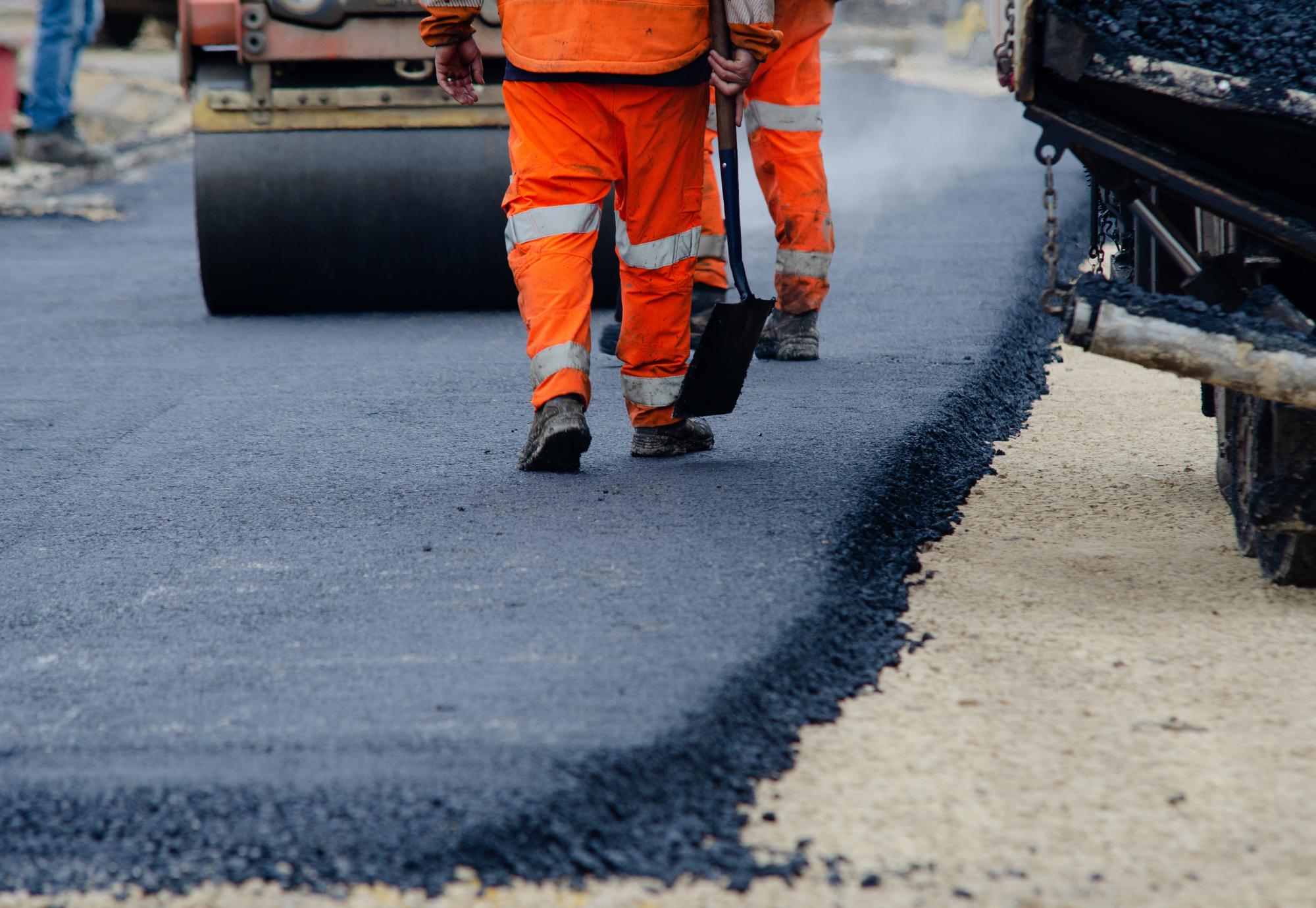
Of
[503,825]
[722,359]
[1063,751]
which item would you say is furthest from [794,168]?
[503,825]

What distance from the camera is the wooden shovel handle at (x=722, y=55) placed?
3064 mm

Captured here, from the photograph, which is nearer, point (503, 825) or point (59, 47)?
Result: point (503, 825)

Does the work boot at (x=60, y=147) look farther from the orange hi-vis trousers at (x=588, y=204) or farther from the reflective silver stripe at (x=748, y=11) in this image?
the reflective silver stripe at (x=748, y=11)

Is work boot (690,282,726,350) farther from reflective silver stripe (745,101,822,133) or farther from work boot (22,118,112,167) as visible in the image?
work boot (22,118,112,167)

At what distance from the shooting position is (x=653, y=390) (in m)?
3.25

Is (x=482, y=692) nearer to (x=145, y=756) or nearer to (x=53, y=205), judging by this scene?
(x=145, y=756)

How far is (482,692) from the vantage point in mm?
2021

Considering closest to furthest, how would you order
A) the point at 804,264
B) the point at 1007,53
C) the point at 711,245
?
the point at 1007,53 → the point at 804,264 → the point at 711,245

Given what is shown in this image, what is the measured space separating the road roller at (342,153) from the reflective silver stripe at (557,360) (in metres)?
2.01

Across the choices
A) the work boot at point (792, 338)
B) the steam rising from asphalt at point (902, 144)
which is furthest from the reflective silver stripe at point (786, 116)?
the steam rising from asphalt at point (902, 144)

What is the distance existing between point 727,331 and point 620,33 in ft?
2.10

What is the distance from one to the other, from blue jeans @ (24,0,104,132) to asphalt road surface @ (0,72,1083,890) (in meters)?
4.77

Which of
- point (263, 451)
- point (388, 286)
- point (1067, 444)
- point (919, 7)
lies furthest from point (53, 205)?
point (919, 7)

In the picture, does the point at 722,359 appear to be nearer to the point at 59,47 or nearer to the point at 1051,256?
the point at 1051,256
